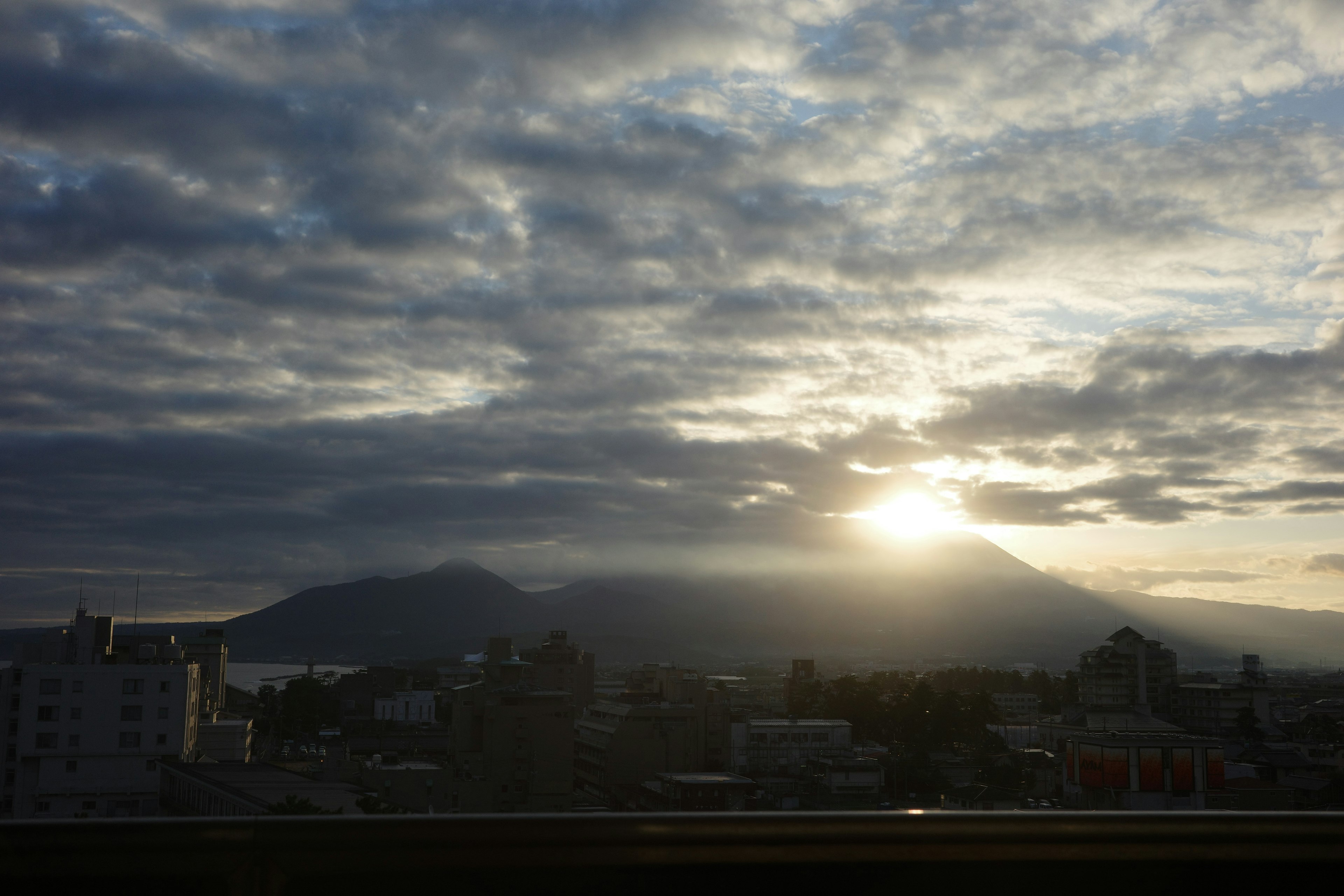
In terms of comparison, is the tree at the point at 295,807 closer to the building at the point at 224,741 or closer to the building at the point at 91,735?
the building at the point at 91,735

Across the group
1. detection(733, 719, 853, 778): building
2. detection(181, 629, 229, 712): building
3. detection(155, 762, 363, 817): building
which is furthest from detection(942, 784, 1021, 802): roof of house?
detection(181, 629, 229, 712): building

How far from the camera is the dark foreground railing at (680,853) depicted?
83.4 inches

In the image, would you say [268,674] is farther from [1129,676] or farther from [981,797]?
[981,797]

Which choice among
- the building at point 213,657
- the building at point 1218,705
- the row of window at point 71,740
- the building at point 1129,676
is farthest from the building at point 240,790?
the building at point 1218,705

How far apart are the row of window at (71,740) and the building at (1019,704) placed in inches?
2575

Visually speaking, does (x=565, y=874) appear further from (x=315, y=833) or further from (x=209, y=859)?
(x=209, y=859)

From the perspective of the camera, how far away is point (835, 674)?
11638 centimetres

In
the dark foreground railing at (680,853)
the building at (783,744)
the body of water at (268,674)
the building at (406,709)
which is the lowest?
the body of water at (268,674)

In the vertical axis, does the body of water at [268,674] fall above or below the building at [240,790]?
below

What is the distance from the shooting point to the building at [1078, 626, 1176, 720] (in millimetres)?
65500

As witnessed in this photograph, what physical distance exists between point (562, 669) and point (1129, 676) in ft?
127

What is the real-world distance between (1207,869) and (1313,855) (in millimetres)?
253

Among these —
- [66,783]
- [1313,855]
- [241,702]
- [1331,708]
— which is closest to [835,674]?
[1331,708]

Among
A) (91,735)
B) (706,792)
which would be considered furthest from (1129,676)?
(91,735)
